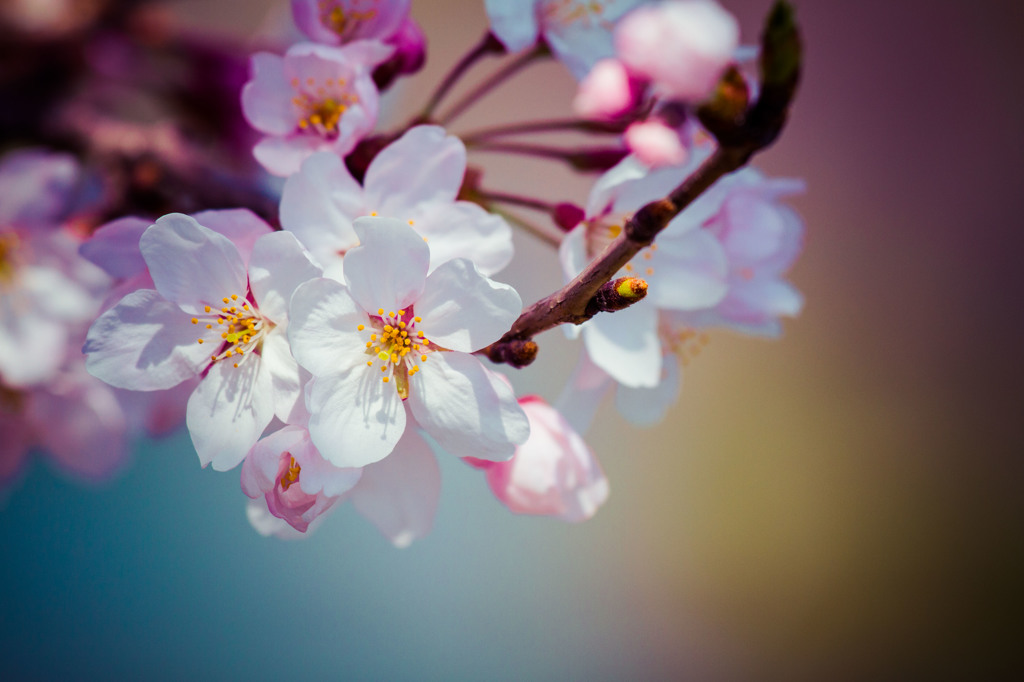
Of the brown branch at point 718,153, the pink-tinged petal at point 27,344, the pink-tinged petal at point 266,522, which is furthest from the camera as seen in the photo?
the pink-tinged petal at point 27,344

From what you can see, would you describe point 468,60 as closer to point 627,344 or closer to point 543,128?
point 543,128

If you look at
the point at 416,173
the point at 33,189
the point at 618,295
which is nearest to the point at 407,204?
the point at 416,173

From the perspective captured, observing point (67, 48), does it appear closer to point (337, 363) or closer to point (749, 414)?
point (337, 363)

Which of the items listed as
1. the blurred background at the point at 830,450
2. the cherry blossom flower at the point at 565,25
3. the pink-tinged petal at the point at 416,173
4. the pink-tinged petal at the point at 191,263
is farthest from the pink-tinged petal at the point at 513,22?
the blurred background at the point at 830,450

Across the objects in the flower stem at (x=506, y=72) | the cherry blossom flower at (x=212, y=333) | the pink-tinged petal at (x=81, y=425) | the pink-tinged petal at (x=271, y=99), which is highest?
the flower stem at (x=506, y=72)

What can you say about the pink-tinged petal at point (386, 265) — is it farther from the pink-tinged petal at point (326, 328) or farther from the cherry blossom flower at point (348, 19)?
the cherry blossom flower at point (348, 19)

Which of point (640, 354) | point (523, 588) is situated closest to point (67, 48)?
point (640, 354)
